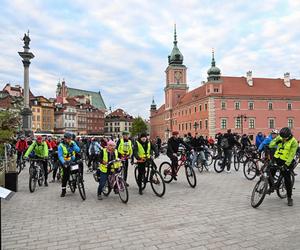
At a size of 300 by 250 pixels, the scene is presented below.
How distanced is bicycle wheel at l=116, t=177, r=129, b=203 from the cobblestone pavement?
6.6 inches

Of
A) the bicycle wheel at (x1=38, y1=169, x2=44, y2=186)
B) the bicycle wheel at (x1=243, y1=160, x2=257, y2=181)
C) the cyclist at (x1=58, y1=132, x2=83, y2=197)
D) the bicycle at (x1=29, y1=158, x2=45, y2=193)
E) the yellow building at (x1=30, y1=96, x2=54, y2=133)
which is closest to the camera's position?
the cyclist at (x1=58, y1=132, x2=83, y2=197)

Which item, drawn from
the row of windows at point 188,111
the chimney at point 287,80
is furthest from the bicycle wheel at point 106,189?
the chimney at point 287,80

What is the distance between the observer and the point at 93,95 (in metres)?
137

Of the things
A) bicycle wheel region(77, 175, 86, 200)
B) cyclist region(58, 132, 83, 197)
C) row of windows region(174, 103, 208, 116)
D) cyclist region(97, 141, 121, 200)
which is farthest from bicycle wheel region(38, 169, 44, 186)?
row of windows region(174, 103, 208, 116)

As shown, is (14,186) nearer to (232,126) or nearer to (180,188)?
(180,188)

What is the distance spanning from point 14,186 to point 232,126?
62.5 m

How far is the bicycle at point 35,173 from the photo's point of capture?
9.89 m

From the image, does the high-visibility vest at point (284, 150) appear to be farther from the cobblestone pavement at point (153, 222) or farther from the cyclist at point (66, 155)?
the cyclist at point (66, 155)

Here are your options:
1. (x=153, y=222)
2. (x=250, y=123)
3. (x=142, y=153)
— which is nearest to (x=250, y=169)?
(x=142, y=153)

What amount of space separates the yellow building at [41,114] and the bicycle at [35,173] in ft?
273

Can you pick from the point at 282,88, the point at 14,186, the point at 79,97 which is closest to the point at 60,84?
the point at 79,97

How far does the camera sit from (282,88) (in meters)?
74.0

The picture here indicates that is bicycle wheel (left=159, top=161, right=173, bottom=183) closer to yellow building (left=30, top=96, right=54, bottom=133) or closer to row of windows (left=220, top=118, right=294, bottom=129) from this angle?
row of windows (left=220, top=118, right=294, bottom=129)

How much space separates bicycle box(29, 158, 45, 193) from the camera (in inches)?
389
